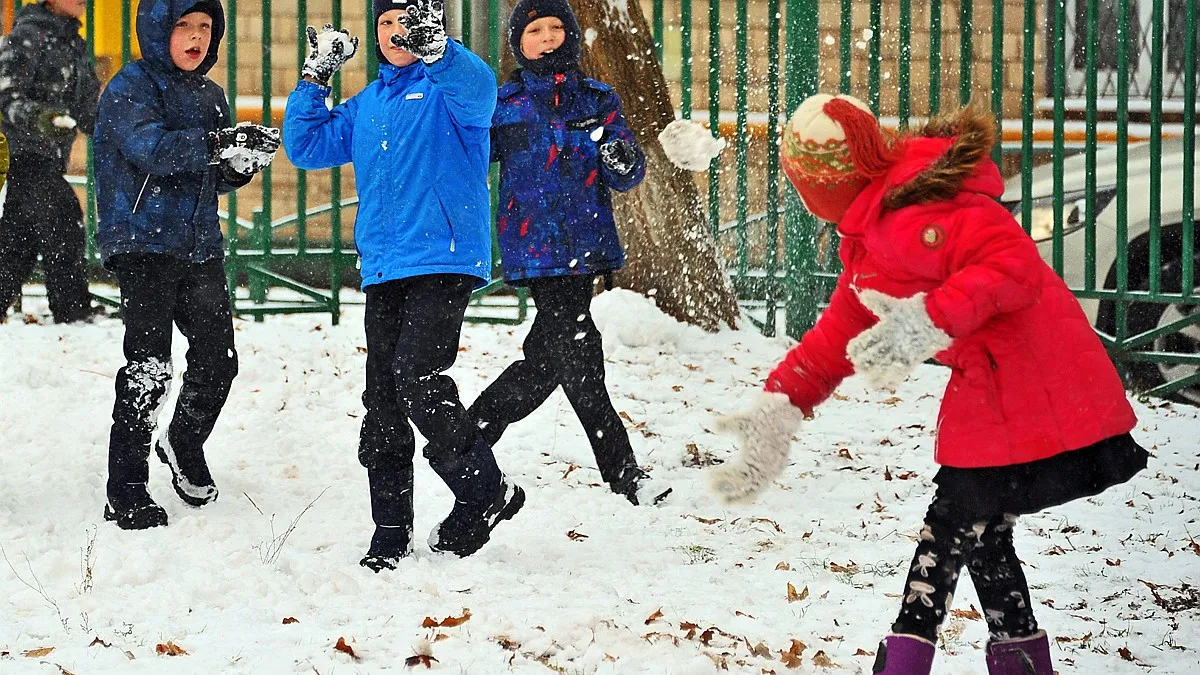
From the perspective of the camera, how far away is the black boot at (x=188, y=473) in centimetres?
466

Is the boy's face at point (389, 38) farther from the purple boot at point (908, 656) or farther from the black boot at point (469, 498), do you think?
the purple boot at point (908, 656)

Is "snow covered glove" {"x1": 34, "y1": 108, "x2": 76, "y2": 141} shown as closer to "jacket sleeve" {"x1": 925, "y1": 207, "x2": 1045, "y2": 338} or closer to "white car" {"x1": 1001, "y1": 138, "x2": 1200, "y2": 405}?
"white car" {"x1": 1001, "y1": 138, "x2": 1200, "y2": 405}

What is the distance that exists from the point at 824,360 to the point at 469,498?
141 centimetres

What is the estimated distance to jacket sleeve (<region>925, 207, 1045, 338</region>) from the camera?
2.71 meters

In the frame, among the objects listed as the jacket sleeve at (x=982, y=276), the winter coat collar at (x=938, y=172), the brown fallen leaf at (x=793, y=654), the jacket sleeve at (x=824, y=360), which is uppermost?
the winter coat collar at (x=938, y=172)

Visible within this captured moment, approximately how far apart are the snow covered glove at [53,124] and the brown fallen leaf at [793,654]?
17.0 feet

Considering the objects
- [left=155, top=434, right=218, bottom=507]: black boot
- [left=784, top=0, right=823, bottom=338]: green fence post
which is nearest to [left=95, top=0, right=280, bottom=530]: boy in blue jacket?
[left=155, top=434, right=218, bottom=507]: black boot

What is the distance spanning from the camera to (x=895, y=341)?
2.78 metres

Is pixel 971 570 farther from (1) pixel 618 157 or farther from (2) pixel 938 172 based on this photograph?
(1) pixel 618 157

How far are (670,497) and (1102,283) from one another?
11.0 feet

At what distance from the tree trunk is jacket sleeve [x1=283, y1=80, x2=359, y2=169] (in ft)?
10.4

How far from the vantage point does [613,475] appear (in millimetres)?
4973

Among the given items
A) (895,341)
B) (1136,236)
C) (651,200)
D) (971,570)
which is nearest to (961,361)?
(895,341)

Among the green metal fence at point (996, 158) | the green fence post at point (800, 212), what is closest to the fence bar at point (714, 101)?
the green metal fence at point (996, 158)
